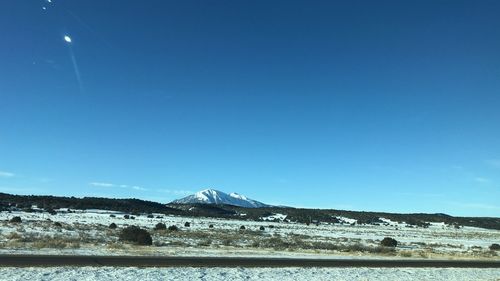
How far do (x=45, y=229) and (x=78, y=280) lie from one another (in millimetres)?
35396

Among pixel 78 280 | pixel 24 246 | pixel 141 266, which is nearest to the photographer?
pixel 78 280

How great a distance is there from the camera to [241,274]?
1017 inches

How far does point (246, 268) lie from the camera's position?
27.9m

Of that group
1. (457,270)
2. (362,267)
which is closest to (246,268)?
(362,267)

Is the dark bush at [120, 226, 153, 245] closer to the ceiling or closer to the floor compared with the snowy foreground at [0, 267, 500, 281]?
closer to the ceiling

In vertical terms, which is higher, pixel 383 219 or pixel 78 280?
pixel 383 219

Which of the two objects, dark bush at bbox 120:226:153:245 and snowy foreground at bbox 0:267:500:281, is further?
dark bush at bbox 120:226:153:245

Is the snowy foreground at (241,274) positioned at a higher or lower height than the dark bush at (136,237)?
lower

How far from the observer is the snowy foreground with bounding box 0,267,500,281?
2162cm

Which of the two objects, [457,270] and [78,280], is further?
[457,270]

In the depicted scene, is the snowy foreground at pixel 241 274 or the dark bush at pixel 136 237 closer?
the snowy foreground at pixel 241 274

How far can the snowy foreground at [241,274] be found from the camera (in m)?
21.6

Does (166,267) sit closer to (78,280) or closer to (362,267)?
(78,280)

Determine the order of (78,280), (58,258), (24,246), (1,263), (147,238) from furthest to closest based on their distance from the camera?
1. (147,238)
2. (24,246)
3. (58,258)
4. (1,263)
5. (78,280)
